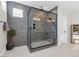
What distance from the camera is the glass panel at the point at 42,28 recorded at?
192 inches

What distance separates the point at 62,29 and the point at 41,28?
1435mm

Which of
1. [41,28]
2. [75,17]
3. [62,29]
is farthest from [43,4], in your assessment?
[75,17]

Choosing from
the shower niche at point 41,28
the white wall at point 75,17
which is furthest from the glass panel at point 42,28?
the white wall at point 75,17

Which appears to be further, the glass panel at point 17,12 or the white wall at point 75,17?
the white wall at point 75,17

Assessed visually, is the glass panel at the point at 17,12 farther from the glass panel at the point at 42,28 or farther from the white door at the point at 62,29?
the white door at the point at 62,29

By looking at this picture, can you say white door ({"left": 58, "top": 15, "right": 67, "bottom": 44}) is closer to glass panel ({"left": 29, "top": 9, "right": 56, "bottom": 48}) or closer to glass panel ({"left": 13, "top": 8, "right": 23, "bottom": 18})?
glass panel ({"left": 29, "top": 9, "right": 56, "bottom": 48})

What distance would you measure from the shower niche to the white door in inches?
16.6

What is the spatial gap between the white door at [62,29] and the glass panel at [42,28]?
0.45m

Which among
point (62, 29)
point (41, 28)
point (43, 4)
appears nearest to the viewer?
point (43, 4)

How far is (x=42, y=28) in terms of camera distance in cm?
545

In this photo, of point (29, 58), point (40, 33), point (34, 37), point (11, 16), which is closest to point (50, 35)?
point (40, 33)

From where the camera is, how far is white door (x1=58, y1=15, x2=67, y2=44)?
5.66 meters

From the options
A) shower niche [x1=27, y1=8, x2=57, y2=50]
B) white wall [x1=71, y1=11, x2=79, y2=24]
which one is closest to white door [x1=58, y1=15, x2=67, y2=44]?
shower niche [x1=27, y1=8, x2=57, y2=50]

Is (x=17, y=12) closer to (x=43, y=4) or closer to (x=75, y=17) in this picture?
(x=43, y=4)
